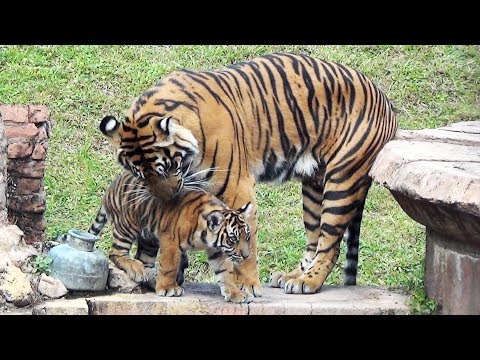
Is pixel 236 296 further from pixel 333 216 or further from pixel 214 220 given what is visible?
pixel 333 216

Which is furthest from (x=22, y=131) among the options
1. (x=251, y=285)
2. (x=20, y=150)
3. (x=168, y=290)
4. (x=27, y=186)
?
(x=251, y=285)

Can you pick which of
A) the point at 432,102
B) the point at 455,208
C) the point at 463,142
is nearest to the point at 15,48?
the point at 432,102

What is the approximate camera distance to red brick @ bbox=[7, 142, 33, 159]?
7805 mm

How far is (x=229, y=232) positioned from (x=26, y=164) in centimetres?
180

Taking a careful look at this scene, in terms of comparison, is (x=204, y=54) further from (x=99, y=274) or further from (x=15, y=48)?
(x=99, y=274)

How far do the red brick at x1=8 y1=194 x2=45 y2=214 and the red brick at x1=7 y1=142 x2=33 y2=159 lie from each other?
1.04 feet

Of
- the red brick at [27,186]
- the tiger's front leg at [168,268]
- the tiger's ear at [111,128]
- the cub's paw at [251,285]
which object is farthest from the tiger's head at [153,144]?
the red brick at [27,186]

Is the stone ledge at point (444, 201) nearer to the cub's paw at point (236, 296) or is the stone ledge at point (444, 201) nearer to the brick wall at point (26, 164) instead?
the cub's paw at point (236, 296)

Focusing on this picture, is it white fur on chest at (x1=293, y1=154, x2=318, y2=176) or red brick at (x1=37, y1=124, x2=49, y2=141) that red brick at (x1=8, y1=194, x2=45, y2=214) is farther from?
white fur on chest at (x1=293, y1=154, x2=318, y2=176)

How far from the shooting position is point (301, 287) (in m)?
7.57

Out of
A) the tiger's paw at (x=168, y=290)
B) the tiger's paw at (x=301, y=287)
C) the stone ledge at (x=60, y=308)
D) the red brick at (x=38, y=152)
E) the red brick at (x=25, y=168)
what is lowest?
the stone ledge at (x=60, y=308)

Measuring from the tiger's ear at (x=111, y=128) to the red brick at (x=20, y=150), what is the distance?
1080 mm

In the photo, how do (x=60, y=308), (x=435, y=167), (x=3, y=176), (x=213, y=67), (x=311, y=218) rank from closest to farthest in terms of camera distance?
(x=435, y=167)
(x=60, y=308)
(x=3, y=176)
(x=311, y=218)
(x=213, y=67)

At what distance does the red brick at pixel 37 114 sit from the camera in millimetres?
7914
